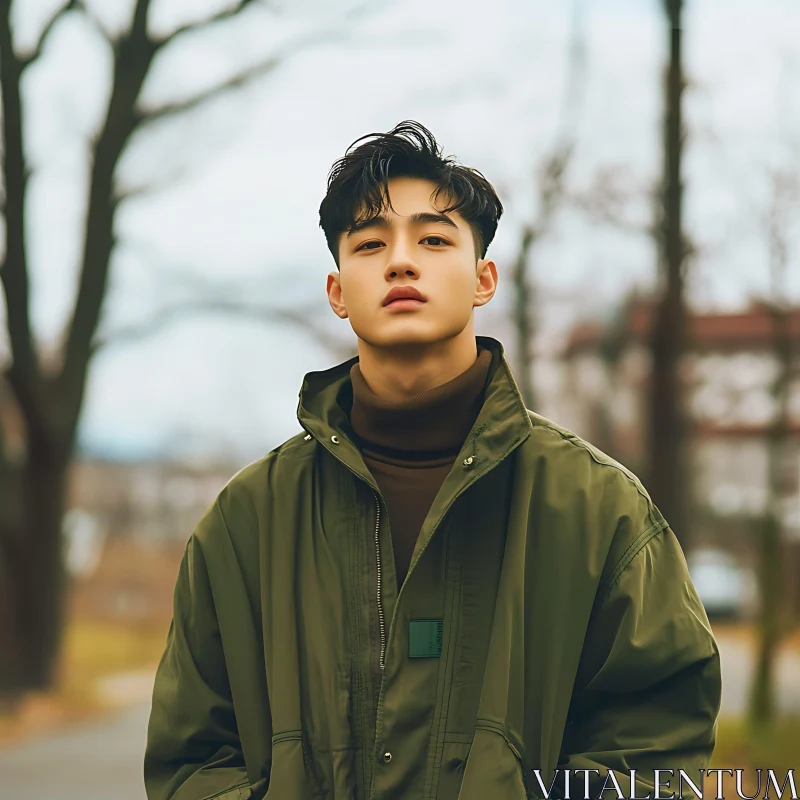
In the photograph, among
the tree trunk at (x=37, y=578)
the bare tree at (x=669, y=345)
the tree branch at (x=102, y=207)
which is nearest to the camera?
the bare tree at (x=669, y=345)

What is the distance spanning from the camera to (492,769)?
7.55 feet

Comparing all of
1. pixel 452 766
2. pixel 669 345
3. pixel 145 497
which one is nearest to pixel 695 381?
pixel 669 345

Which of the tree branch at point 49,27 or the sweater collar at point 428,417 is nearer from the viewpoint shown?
the sweater collar at point 428,417

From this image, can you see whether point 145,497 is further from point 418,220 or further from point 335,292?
point 418,220

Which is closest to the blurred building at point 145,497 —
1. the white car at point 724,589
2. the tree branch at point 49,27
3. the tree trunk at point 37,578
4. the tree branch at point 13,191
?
the white car at point 724,589

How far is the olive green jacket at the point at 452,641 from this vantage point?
2.38 m

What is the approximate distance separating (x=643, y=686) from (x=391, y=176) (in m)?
1.22

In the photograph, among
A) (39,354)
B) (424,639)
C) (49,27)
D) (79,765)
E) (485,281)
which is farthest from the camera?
(39,354)

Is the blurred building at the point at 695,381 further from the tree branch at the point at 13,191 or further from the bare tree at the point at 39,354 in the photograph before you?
the tree branch at the point at 13,191

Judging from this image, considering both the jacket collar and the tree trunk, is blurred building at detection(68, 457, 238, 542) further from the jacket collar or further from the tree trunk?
the jacket collar

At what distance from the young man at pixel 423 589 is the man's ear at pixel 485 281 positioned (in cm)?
4

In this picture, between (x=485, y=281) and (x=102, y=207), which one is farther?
(x=102, y=207)

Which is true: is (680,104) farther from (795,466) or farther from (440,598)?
(795,466)

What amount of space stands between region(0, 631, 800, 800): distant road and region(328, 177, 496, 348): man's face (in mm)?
5617
